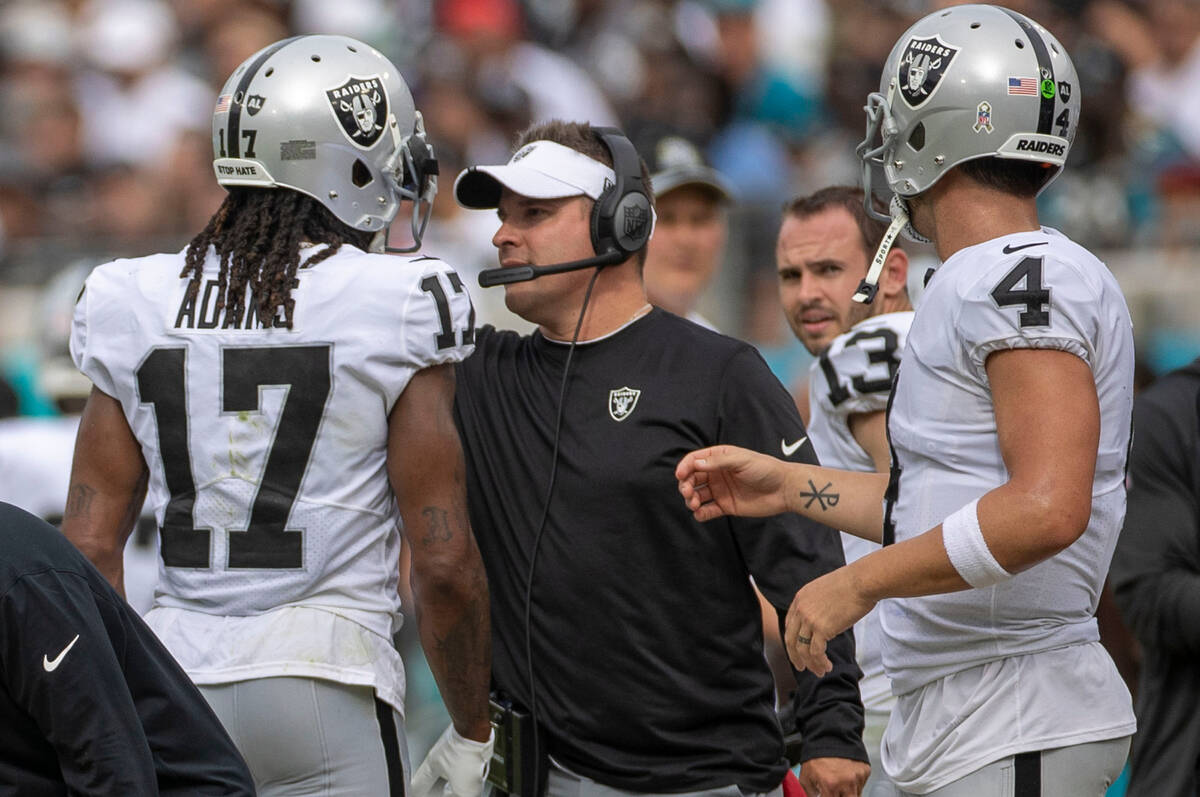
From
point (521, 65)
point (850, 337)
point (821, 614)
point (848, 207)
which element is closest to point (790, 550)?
point (850, 337)

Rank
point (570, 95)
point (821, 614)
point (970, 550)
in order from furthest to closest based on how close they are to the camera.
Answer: point (570, 95) < point (821, 614) < point (970, 550)

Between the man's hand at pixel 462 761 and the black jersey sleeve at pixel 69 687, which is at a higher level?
the black jersey sleeve at pixel 69 687

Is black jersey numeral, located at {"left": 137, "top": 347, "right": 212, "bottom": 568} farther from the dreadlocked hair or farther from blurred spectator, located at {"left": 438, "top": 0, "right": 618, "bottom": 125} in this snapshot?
blurred spectator, located at {"left": 438, "top": 0, "right": 618, "bottom": 125}

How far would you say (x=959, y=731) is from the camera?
2904 millimetres

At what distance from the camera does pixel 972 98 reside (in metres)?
2.94

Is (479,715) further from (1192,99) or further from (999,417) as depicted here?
(1192,99)

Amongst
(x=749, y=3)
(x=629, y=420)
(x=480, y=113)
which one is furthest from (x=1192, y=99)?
(x=629, y=420)

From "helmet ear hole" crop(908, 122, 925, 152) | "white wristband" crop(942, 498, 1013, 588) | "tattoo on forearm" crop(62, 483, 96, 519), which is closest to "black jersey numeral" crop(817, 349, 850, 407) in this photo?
"helmet ear hole" crop(908, 122, 925, 152)

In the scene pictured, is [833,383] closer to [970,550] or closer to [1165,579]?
[1165,579]

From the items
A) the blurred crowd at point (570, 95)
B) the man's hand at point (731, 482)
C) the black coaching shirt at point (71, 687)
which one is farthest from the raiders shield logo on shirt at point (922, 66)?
the blurred crowd at point (570, 95)

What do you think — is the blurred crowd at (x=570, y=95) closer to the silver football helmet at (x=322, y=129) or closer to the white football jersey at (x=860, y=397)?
the white football jersey at (x=860, y=397)

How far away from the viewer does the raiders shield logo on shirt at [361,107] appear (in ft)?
11.4

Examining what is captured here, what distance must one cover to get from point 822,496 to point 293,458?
1.03 metres

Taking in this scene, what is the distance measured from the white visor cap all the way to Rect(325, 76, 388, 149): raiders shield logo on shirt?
0.37 m
